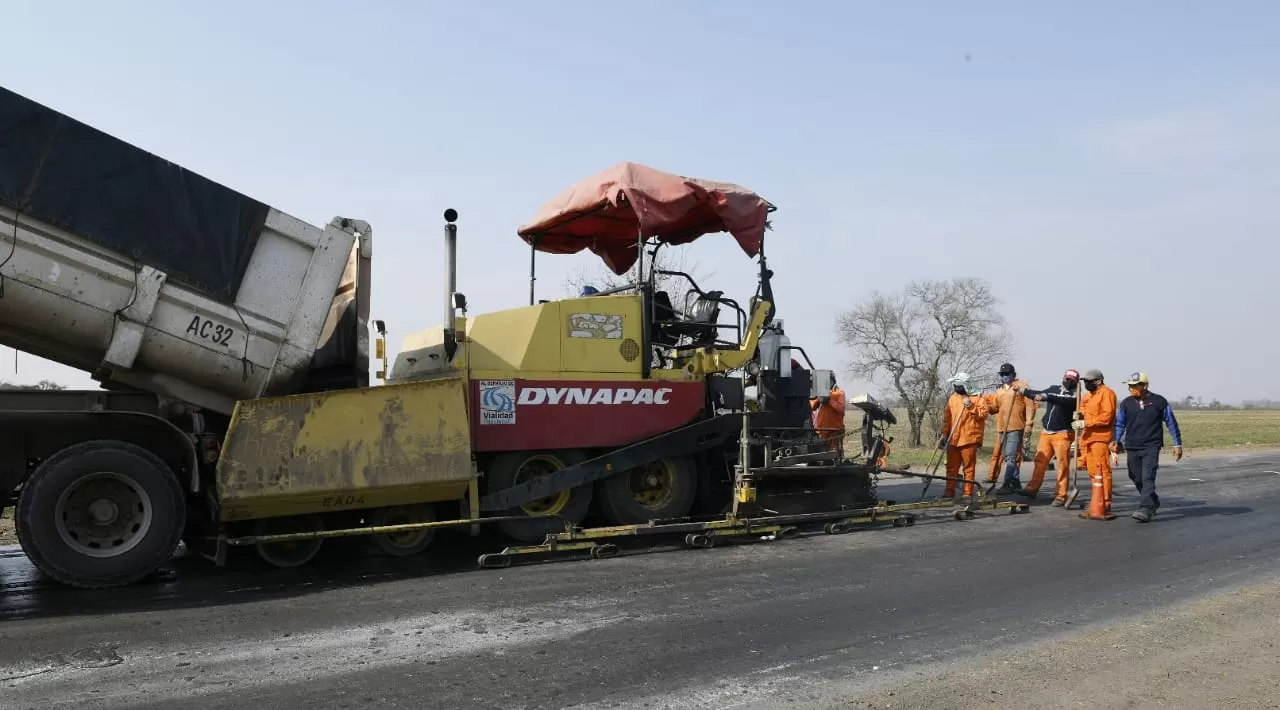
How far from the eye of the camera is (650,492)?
8742 mm

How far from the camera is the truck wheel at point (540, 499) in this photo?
25.7ft

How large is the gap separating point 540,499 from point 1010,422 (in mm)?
7287

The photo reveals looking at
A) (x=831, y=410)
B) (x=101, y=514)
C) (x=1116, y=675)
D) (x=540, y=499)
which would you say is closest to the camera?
(x=1116, y=675)

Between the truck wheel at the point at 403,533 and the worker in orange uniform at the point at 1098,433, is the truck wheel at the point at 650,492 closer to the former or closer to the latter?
the truck wheel at the point at 403,533

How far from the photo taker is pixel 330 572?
683cm

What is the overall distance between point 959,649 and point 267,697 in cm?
350

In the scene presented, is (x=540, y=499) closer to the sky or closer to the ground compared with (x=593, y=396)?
closer to the ground

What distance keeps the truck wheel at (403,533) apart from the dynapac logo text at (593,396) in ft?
4.12

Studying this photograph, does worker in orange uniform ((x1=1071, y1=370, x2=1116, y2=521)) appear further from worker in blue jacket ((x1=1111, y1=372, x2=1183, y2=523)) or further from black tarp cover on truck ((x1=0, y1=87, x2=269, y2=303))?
black tarp cover on truck ((x1=0, y1=87, x2=269, y2=303))

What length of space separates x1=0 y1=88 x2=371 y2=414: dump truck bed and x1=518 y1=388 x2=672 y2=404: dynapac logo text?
151 centimetres

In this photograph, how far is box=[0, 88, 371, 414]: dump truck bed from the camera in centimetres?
605

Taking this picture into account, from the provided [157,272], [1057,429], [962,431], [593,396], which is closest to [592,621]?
[593,396]

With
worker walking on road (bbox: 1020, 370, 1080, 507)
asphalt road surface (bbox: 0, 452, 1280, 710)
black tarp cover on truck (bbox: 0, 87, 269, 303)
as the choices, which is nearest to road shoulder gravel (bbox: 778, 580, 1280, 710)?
asphalt road surface (bbox: 0, 452, 1280, 710)

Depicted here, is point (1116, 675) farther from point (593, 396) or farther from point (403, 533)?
point (403, 533)
